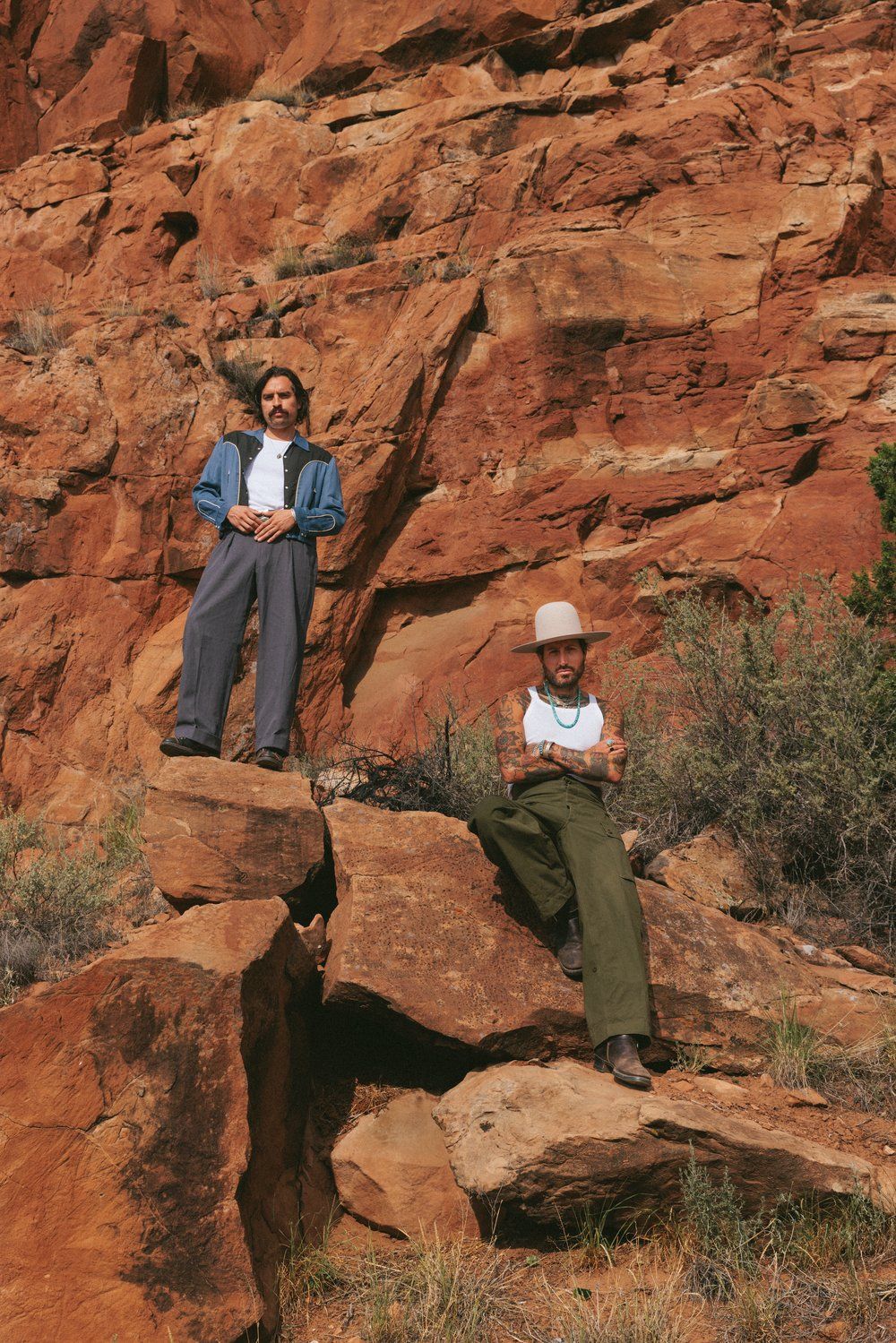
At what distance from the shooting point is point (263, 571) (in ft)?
18.1

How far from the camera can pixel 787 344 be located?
9.27 meters

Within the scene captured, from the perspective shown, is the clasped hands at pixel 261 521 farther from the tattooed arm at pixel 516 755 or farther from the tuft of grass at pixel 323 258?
the tuft of grass at pixel 323 258

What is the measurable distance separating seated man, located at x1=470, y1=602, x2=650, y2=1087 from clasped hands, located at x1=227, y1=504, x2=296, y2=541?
1400mm

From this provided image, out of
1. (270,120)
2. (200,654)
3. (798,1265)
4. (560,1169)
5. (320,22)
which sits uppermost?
(320,22)

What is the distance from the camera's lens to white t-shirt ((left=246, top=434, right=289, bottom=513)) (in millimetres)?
5645

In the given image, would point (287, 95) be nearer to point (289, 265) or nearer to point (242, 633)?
point (289, 265)

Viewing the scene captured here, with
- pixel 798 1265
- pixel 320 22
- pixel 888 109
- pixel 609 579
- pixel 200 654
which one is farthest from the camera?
pixel 320 22

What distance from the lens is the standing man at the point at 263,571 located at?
536 cm

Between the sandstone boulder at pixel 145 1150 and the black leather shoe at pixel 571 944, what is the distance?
43.6 inches

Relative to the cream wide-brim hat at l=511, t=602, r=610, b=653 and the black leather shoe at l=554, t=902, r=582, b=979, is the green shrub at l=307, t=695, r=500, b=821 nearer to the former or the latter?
the cream wide-brim hat at l=511, t=602, r=610, b=653

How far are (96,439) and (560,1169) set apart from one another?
7.33m

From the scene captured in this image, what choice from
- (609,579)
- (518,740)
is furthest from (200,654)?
(609,579)

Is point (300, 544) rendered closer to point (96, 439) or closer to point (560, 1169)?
point (560, 1169)

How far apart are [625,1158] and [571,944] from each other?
0.86 metres
